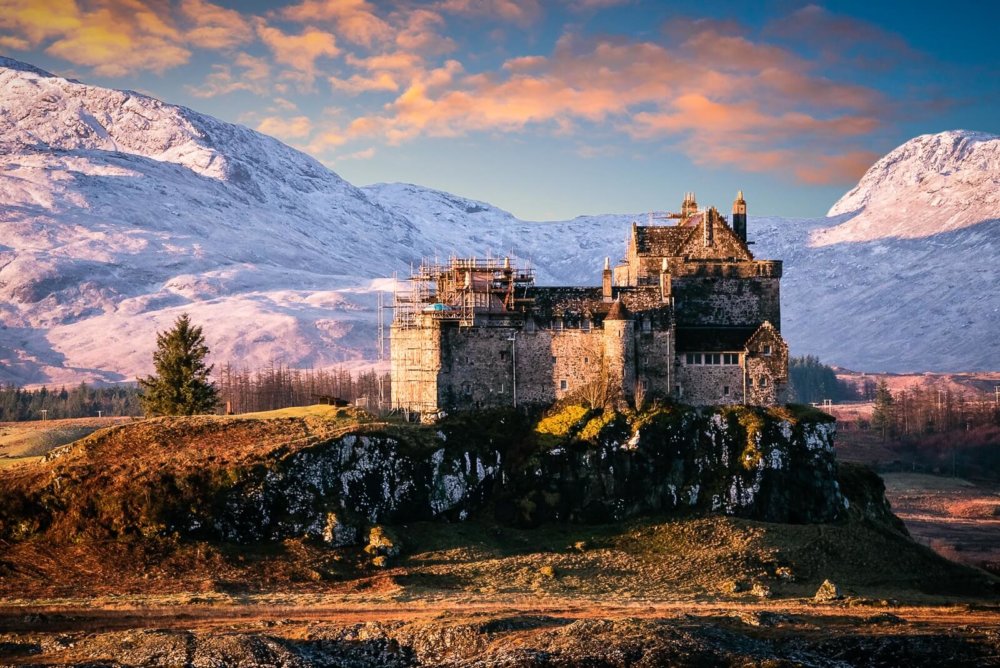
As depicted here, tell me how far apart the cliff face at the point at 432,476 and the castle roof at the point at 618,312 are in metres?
7.89

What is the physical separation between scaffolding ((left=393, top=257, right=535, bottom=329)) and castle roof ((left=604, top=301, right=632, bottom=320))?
6744 mm

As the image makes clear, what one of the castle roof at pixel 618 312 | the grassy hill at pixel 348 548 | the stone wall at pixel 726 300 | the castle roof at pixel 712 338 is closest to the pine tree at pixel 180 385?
the grassy hill at pixel 348 548

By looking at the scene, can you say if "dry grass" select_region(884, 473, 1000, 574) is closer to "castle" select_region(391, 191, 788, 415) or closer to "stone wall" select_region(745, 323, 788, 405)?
"stone wall" select_region(745, 323, 788, 405)

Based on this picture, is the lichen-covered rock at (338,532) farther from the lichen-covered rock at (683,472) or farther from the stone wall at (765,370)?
the stone wall at (765,370)

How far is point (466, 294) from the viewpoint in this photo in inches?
3691

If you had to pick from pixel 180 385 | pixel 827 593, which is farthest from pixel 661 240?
pixel 180 385

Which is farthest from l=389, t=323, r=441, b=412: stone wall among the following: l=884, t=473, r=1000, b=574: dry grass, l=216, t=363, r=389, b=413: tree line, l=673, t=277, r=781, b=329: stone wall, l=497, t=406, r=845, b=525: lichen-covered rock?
l=884, t=473, r=1000, b=574: dry grass

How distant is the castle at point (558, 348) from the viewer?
91.9m

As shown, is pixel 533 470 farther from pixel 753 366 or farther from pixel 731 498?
pixel 753 366

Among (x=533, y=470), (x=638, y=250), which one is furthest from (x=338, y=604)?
(x=638, y=250)

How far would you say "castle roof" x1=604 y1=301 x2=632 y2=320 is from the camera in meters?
91.9

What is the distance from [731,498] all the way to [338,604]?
3300 cm

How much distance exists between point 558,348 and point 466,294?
8637 millimetres

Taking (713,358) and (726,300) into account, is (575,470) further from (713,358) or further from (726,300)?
(726,300)
